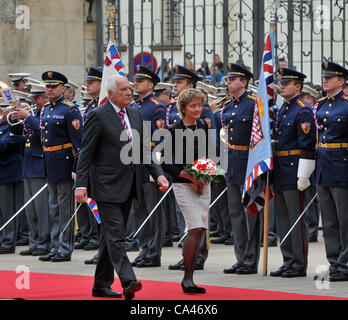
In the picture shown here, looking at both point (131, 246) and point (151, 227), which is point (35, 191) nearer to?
point (131, 246)

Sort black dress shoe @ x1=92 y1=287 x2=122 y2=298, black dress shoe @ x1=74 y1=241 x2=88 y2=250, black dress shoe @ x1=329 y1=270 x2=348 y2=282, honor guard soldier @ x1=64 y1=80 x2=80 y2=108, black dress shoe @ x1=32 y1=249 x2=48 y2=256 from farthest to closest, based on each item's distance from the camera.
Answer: honor guard soldier @ x1=64 y1=80 x2=80 y2=108 → black dress shoe @ x1=74 y1=241 x2=88 y2=250 → black dress shoe @ x1=32 y1=249 x2=48 y2=256 → black dress shoe @ x1=329 y1=270 x2=348 y2=282 → black dress shoe @ x1=92 y1=287 x2=122 y2=298

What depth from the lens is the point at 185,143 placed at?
9.48 metres

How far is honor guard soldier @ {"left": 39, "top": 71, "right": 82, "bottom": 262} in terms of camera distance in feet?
40.2

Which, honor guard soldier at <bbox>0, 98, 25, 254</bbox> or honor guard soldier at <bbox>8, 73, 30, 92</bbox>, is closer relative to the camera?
honor guard soldier at <bbox>0, 98, 25, 254</bbox>

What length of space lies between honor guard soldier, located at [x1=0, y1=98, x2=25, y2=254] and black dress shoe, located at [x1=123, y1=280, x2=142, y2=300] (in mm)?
5510

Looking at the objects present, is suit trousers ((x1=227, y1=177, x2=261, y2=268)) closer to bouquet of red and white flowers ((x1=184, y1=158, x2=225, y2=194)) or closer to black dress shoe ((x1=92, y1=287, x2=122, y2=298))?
bouquet of red and white flowers ((x1=184, y1=158, x2=225, y2=194))

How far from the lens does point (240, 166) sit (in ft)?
35.5

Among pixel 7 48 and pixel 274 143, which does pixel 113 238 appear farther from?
pixel 7 48

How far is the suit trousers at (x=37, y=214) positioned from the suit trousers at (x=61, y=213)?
21.4 inches

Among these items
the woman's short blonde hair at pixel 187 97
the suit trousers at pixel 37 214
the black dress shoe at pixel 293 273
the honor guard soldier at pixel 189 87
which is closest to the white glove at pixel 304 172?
the black dress shoe at pixel 293 273

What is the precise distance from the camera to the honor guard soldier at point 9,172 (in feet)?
45.1

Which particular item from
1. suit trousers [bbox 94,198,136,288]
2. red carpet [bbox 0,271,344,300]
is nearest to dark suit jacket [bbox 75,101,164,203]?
suit trousers [bbox 94,198,136,288]
